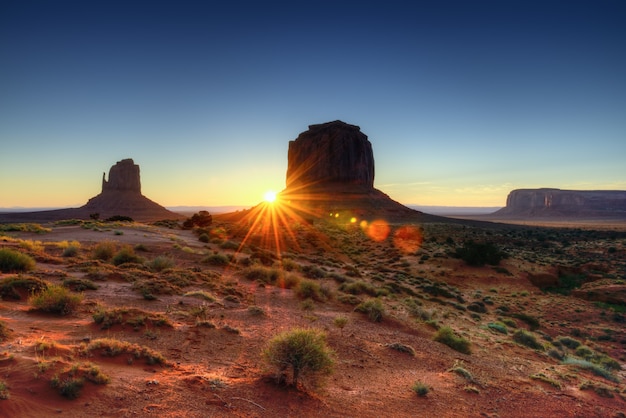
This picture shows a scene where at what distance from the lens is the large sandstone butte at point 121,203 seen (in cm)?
10144

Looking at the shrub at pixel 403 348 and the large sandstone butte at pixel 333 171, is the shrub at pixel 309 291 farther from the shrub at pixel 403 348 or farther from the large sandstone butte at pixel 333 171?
the large sandstone butte at pixel 333 171

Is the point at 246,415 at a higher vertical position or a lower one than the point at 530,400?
higher

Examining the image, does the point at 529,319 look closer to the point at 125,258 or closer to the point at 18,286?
the point at 125,258

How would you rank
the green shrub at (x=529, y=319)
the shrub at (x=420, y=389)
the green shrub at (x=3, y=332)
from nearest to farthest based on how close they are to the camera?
the green shrub at (x=3, y=332) → the shrub at (x=420, y=389) → the green shrub at (x=529, y=319)

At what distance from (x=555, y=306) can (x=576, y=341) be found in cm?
679

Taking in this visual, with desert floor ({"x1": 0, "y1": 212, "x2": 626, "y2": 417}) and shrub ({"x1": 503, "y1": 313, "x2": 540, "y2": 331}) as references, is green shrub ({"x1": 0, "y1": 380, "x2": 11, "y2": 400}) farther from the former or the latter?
shrub ({"x1": 503, "y1": 313, "x2": 540, "y2": 331})

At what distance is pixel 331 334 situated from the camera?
A: 33.3 ft

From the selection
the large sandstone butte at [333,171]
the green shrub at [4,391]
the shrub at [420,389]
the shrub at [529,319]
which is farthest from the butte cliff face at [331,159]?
the green shrub at [4,391]

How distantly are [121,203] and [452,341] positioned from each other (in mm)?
122926

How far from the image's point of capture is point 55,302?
8602 mm

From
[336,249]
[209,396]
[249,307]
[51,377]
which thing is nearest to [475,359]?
[249,307]

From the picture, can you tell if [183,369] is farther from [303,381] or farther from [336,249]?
[336,249]

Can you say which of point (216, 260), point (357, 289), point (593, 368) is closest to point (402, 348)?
point (593, 368)

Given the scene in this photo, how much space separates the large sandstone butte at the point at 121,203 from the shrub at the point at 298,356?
100 meters
